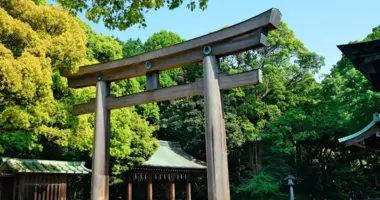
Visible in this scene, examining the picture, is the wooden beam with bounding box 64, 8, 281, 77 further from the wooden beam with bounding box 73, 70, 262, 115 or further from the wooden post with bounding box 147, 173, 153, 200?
the wooden post with bounding box 147, 173, 153, 200

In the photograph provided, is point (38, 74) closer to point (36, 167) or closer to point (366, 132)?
point (36, 167)

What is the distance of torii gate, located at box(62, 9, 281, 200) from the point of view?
21.8ft

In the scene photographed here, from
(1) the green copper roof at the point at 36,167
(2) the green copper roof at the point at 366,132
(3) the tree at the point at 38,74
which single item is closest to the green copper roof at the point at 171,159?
(1) the green copper roof at the point at 36,167

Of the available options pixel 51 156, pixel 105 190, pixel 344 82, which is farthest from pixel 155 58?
pixel 344 82

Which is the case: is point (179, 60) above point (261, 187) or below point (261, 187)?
above

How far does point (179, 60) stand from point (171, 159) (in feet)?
45.8

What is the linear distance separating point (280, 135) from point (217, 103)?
16.8 metres

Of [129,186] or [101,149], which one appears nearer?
[101,149]

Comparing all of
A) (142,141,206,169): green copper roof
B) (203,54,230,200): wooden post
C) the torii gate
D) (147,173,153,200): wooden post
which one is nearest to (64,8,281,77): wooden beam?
the torii gate

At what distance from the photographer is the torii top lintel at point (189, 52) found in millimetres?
6613

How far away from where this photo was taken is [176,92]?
7762 mm

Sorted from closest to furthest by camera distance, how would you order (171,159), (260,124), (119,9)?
(119,9) → (171,159) → (260,124)

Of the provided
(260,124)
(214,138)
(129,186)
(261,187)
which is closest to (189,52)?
(214,138)

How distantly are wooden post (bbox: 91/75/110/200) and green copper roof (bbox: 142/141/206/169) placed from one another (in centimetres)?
1022
